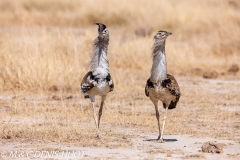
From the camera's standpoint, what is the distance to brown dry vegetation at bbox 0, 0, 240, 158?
395 inches

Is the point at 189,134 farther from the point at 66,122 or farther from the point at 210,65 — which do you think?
the point at 210,65

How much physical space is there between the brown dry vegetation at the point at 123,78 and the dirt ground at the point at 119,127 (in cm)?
2

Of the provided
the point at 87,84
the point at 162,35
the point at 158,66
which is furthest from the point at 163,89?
the point at 87,84

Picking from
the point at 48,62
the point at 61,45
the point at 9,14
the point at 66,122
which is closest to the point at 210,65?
the point at 61,45

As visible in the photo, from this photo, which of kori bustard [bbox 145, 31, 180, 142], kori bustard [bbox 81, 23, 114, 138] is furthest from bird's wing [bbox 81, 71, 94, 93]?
kori bustard [bbox 145, 31, 180, 142]

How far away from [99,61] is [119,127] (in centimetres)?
141

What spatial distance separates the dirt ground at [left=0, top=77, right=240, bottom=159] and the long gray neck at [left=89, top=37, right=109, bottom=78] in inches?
33.7

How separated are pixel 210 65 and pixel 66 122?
304 inches

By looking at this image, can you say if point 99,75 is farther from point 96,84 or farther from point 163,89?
point 163,89

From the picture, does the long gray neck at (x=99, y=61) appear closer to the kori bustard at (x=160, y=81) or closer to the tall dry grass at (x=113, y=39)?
the kori bustard at (x=160, y=81)

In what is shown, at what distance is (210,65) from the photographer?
1745cm

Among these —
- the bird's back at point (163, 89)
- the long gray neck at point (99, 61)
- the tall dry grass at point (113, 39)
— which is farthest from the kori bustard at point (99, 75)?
the tall dry grass at point (113, 39)

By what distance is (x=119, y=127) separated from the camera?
1020 cm

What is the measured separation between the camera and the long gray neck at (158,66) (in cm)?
Result: 904
